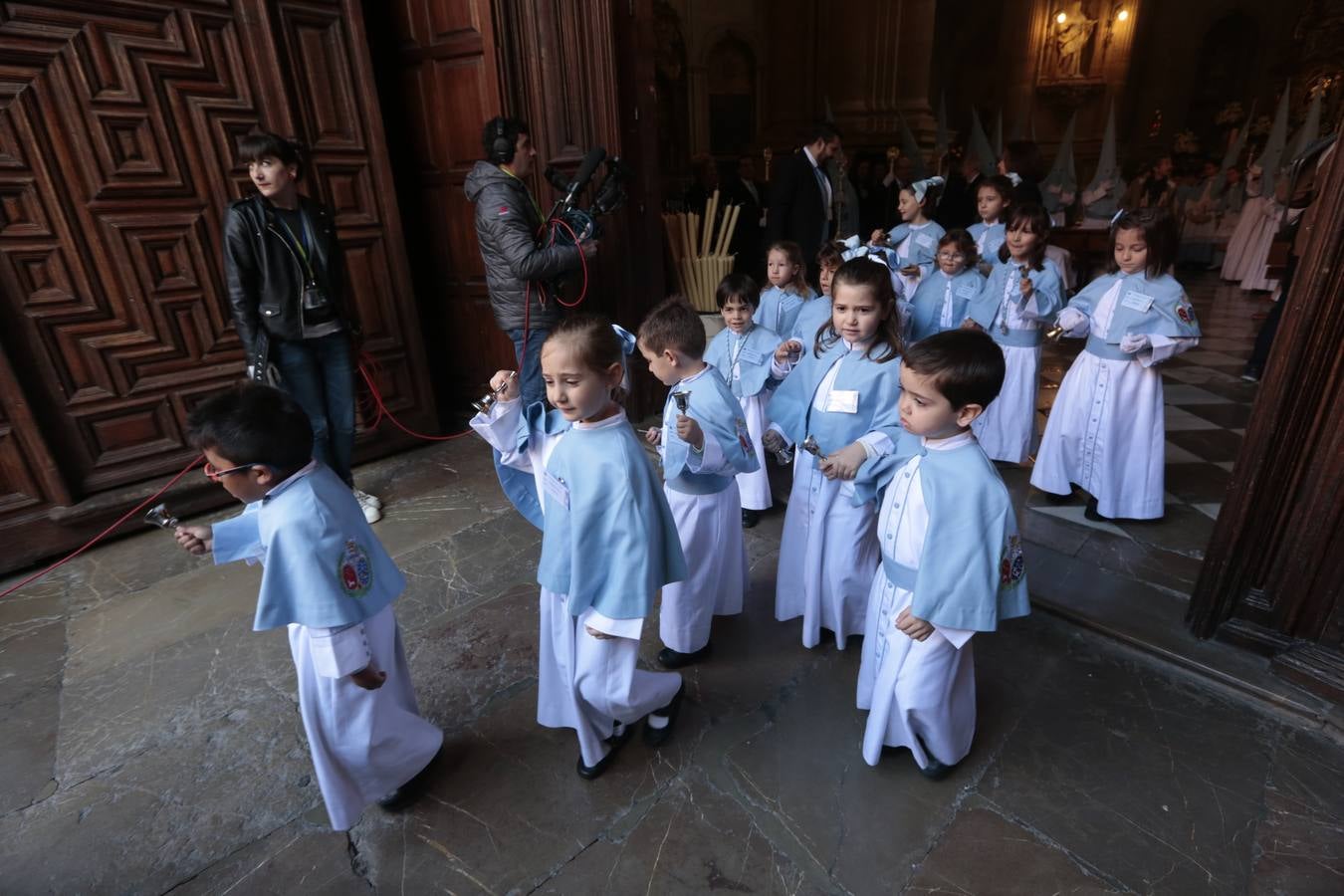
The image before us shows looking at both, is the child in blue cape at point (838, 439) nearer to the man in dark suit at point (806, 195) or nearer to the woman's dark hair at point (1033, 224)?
the woman's dark hair at point (1033, 224)

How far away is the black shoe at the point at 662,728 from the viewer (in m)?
2.14

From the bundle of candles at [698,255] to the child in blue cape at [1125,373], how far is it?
2703 mm

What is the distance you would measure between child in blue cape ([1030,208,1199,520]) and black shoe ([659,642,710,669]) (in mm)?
2284

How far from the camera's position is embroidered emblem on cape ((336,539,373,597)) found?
5.32 ft

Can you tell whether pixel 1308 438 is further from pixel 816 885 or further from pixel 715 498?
pixel 816 885

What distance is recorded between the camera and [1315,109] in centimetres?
827

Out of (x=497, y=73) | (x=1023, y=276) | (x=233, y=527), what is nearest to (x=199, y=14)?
(x=497, y=73)

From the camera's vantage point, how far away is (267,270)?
3.19 m

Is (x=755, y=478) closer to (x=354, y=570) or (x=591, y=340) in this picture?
(x=591, y=340)

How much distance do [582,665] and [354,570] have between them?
0.67 m

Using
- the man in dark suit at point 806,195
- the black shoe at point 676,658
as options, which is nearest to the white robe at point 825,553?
the black shoe at point 676,658

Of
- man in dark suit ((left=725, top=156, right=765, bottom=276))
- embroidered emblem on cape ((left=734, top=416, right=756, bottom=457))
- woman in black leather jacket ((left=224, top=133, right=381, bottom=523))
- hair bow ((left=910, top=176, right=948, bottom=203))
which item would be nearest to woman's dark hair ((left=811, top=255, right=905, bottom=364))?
embroidered emblem on cape ((left=734, top=416, right=756, bottom=457))

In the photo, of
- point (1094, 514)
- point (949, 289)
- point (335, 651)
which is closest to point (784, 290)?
point (949, 289)

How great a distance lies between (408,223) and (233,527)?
3.89 meters
